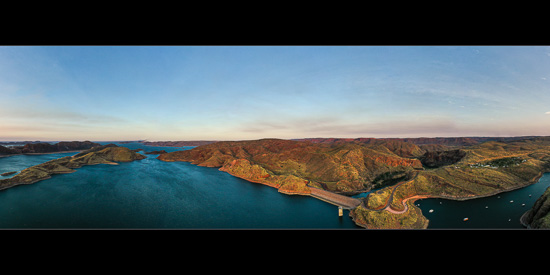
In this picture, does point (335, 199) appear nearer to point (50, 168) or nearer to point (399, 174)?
point (399, 174)

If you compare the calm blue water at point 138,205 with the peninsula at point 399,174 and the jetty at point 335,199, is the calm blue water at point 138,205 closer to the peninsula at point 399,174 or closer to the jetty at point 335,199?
the jetty at point 335,199

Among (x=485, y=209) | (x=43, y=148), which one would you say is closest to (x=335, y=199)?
(x=485, y=209)

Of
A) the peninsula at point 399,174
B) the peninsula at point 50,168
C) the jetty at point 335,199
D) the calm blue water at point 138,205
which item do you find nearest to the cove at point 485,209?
the peninsula at point 399,174
